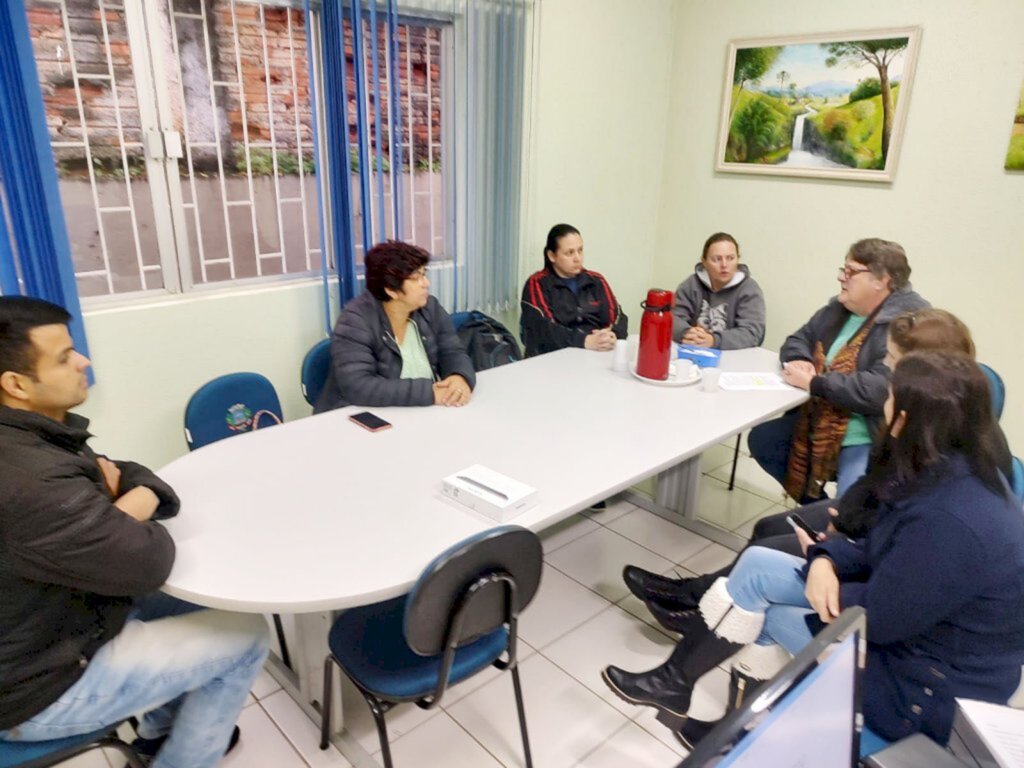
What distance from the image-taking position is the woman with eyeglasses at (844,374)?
2.43 m

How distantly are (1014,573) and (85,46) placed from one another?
300 cm

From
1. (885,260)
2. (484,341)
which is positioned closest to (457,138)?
(484,341)

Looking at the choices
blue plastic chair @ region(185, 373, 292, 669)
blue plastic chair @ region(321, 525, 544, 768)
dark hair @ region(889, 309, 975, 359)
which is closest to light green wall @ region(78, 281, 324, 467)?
blue plastic chair @ region(185, 373, 292, 669)

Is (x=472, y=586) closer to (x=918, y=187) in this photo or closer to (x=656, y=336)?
(x=656, y=336)

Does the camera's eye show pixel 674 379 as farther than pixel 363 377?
Yes

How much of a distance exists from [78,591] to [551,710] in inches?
52.8

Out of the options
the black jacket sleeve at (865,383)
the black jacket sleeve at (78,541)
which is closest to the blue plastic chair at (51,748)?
the black jacket sleeve at (78,541)

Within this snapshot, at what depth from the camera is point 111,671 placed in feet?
4.68

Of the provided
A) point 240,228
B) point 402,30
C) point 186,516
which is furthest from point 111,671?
point 402,30

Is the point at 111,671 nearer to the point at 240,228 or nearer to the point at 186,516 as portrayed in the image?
the point at 186,516

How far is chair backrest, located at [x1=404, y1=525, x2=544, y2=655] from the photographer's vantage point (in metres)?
1.40

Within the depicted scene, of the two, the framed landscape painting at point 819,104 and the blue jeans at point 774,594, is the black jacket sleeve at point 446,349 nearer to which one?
the blue jeans at point 774,594

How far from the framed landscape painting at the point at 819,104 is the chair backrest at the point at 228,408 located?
9.70 ft

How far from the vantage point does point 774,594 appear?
5.82ft
